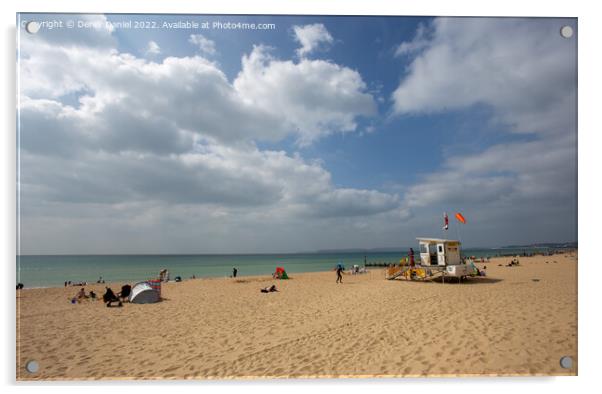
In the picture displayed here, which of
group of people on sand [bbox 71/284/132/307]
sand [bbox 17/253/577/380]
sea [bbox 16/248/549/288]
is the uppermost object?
sand [bbox 17/253/577/380]

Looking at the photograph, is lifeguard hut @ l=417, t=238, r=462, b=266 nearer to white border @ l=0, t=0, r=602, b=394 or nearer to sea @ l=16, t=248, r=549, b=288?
sea @ l=16, t=248, r=549, b=288

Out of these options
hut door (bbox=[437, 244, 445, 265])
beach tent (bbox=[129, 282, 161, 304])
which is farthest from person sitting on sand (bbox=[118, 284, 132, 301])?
hut door (bbox=[437, 244, 445, 265])

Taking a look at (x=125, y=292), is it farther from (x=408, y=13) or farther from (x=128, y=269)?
(x=128, y=269)

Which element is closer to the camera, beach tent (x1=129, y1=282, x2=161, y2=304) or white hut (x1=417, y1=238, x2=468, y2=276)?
beach tent (x1=129, y1=282, x2=161, y2=304)

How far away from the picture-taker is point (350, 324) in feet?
18.7

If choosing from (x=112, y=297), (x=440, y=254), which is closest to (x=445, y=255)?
(x=440, y=254)

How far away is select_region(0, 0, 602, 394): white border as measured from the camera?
394 cm

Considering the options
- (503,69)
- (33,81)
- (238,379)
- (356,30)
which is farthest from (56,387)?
(503,69)

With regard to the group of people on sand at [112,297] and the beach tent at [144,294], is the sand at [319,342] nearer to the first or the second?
the group of people on sand at [112,297]

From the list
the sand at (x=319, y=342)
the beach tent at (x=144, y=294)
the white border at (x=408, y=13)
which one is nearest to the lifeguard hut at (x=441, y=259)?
the sand at (x=319, y=342)

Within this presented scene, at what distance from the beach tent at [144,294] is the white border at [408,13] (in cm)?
491

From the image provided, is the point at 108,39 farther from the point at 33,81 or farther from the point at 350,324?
the point at 350,324

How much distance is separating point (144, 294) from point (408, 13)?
1020cm

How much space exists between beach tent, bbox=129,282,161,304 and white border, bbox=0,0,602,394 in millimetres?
4907
